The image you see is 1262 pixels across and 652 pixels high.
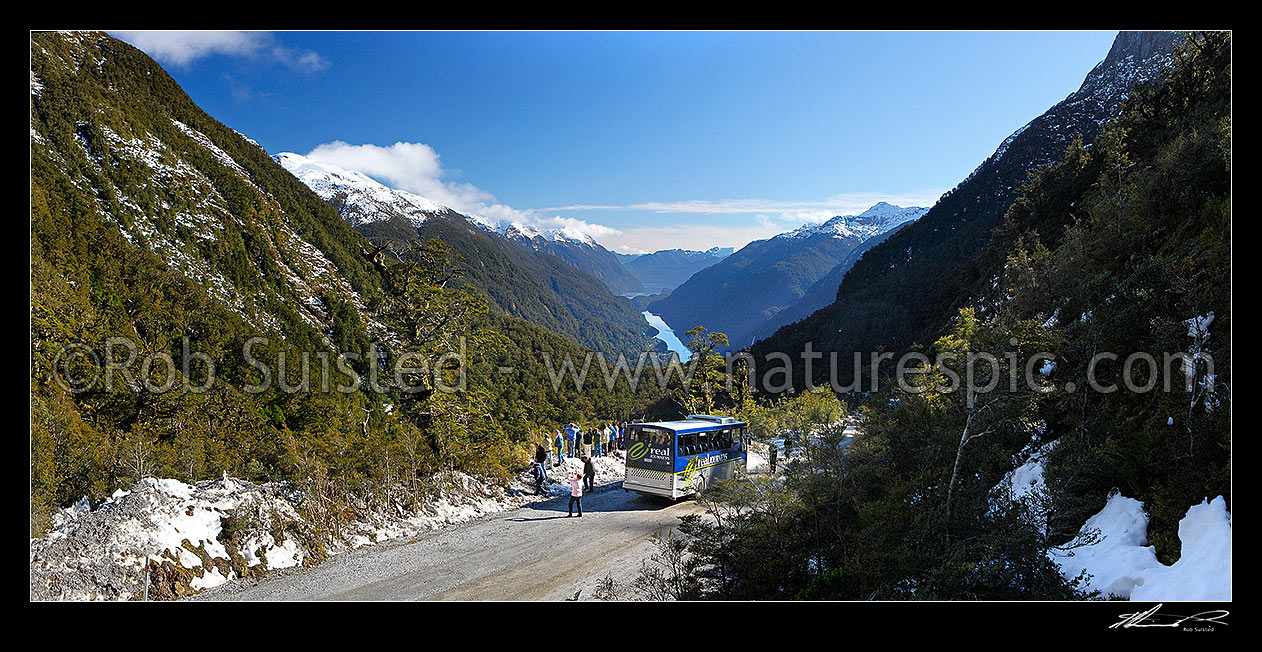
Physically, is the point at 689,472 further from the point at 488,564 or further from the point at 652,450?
the point at 488,564

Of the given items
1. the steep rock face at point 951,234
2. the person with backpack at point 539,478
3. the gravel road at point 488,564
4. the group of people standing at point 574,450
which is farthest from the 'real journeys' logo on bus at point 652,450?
the steep rock face at point 951,234

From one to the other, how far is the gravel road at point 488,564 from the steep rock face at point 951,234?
6666 cm

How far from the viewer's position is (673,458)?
1485 cm

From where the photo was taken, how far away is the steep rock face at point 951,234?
80.4m

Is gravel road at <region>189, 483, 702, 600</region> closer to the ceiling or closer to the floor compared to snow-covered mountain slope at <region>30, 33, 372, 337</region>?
closer to the floor

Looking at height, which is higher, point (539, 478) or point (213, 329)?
point (213, 329)

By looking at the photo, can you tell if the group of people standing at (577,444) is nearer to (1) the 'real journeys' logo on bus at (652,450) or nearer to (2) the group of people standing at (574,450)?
(2) the group of people standing at (574,450)

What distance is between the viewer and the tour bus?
587 inches

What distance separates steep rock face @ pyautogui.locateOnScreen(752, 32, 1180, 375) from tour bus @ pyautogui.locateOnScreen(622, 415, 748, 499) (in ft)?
201

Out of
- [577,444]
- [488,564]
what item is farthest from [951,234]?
[488,564]

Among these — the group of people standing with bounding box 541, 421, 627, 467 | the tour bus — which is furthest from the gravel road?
the group of people standing with bounding box 541, 421, 627, 467

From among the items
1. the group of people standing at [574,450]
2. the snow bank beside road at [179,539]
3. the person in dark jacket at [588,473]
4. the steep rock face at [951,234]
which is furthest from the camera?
the steep rock face at [951,234]
